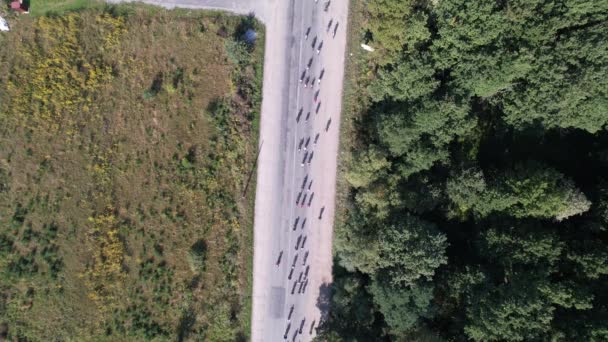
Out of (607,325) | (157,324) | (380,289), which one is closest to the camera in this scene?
(607,325)

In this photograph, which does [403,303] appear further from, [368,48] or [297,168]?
[368,48]

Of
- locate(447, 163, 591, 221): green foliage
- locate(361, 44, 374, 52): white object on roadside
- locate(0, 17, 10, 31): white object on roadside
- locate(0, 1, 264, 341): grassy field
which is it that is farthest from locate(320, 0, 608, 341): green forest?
locate(0, 17, 10, 31): white object on roadside

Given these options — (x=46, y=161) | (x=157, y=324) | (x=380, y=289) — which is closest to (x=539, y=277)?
(x=380, y=289)

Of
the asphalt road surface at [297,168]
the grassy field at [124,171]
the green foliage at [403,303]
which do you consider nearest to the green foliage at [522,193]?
the green foliage at [403,303]

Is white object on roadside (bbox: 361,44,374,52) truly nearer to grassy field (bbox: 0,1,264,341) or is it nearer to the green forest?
the green forest

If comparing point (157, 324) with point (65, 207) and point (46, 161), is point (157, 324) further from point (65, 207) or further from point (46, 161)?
point (46, 161)
